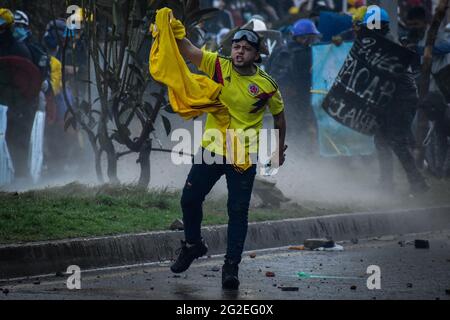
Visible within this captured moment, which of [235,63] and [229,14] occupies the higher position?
[235,63]

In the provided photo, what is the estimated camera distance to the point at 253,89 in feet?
30.2

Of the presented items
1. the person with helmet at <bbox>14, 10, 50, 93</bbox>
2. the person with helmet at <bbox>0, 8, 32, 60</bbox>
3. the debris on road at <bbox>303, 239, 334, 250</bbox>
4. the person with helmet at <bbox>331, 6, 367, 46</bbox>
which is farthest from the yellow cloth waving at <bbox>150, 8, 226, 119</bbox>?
the person with helmet at <bbox>331, 6, 367, 46</bbox>

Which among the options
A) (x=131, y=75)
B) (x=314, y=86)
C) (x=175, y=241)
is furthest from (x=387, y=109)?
(x=175, y=241)

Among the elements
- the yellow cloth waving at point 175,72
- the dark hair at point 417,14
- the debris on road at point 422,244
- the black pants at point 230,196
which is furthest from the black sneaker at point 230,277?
the dark hair at point 417,14

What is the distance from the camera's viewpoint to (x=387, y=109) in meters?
16.6

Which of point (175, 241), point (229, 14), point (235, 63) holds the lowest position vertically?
point (229, 14)

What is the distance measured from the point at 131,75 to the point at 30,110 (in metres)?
2.89

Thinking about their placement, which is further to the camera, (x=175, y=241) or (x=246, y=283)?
(x=175, y=241)

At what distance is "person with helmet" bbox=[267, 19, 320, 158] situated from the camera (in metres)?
18.4

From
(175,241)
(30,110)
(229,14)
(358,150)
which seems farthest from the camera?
(229,14)

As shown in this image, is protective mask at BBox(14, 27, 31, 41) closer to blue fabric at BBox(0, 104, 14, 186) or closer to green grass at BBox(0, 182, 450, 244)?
blue fabric at BBox(0, 104, 14, 186)

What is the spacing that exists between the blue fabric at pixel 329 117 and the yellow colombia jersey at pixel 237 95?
8.71 metres

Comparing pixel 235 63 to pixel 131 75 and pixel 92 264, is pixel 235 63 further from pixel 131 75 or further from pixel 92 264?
pixel 131 75

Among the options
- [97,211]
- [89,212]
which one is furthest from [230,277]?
[97,211]
